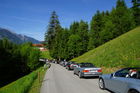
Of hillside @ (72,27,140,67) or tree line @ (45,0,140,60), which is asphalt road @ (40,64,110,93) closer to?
hillside @ (72,27,140,67)

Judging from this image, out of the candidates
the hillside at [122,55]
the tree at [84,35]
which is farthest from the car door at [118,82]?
the tree at [84,35]

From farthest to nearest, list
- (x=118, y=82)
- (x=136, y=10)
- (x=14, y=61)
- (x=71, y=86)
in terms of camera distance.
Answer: (x=136, y=10) → (x=14, y=61) → (x=71, y=86) → (x=118, y=82)

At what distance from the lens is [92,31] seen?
6050cm

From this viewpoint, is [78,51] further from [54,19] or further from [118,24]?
[54,19]

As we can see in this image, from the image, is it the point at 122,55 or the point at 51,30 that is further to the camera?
the point at 51,30

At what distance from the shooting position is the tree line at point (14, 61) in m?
34.5

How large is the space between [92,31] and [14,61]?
3297cm

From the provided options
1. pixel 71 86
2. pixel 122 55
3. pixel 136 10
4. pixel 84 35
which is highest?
pixel 136 10

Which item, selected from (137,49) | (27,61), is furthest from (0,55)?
(137,49)

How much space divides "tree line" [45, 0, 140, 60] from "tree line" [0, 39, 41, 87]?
61.7 feet

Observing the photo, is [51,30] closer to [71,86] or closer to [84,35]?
[84,35]

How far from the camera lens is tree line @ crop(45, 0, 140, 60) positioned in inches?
2058

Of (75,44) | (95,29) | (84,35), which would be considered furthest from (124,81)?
(84,35)

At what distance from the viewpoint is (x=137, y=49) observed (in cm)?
2414
